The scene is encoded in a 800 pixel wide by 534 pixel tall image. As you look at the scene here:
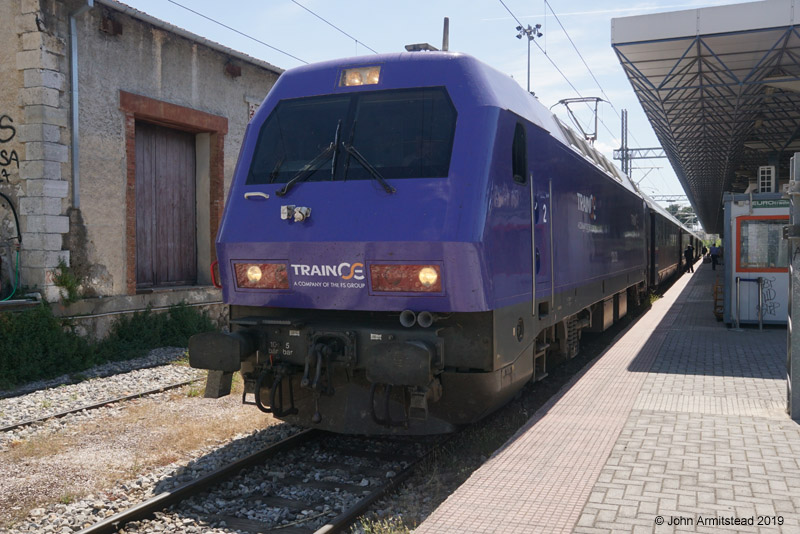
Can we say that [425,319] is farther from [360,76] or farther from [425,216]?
[360,76]

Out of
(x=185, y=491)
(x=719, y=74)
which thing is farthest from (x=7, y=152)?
(x=719, y=74)

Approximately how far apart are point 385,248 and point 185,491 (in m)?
2.13

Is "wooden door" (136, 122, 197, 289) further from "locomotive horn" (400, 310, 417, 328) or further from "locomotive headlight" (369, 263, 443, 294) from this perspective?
"locomotive horn" (400, 310, 417, 328)

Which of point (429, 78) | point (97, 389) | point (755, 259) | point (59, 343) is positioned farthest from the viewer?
point (755, 259)

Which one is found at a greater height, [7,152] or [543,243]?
[7,152]

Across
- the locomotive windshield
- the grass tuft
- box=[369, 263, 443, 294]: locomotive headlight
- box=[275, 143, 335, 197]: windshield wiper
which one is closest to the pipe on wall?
the grass tuft

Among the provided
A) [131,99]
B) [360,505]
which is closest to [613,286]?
[360,505]

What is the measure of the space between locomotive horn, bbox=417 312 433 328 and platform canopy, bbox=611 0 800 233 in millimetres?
14236

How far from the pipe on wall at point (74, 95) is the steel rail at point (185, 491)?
20.2 ft

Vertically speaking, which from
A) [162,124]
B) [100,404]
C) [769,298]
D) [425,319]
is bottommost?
[100,404]

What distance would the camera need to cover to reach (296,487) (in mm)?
5141

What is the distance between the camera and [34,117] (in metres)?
9.80

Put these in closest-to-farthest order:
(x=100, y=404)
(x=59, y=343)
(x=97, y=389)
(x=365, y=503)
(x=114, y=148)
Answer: (x=365, y=503) < (x=100, y=404) < (x=97, y=389) < (x=59, y=343) < (x=114, y=148)

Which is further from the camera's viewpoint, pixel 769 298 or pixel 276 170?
pixel 769 298
